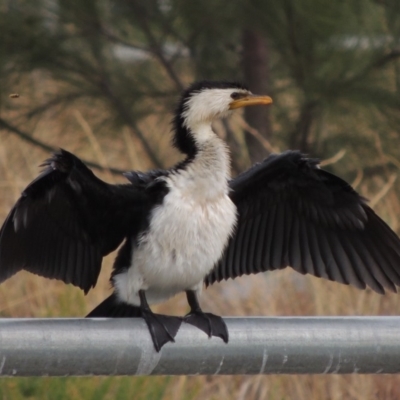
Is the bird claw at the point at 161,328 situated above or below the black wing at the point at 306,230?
above

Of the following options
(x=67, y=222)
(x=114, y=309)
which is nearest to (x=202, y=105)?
(x=67, y=222)

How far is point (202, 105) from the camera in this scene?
2.69 m

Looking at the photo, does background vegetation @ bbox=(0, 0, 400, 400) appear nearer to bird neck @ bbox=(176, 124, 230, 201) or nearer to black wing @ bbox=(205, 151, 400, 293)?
black wing @ bbox=(205, 151, 400, 293)

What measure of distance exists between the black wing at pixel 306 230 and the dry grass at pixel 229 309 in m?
0.81

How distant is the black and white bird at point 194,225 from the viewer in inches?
97.4

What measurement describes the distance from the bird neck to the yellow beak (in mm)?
89

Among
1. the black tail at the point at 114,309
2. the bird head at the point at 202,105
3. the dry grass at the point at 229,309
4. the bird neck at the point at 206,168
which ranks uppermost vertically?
the bird head at the point at 202,105

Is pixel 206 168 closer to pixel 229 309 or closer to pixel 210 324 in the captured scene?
pixel 210 324

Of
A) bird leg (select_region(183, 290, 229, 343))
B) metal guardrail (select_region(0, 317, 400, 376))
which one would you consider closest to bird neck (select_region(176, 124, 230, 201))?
bird leg (select_region(183, 290, 229, 343))

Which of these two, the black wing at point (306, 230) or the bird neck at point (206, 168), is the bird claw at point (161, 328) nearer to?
the bird neck at point (206, 168)

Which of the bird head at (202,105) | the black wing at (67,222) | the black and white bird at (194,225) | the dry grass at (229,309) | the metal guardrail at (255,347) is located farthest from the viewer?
the dry grass at (229,309)

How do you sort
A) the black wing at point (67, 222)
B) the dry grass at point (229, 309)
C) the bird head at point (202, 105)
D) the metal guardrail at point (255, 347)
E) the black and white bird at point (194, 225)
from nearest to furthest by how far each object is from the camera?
1. the metal guardrail at point (255, 347)
2. the black wing at point (67, 222)
3. the black and white bird at point (194, 225)
4. the bird head at point (202, 105)
5. the dry grass at point (229, 309)

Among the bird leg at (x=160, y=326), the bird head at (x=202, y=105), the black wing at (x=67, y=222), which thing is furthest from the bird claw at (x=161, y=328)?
the bird head at (x=202, y=105)

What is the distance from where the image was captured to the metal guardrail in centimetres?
165
